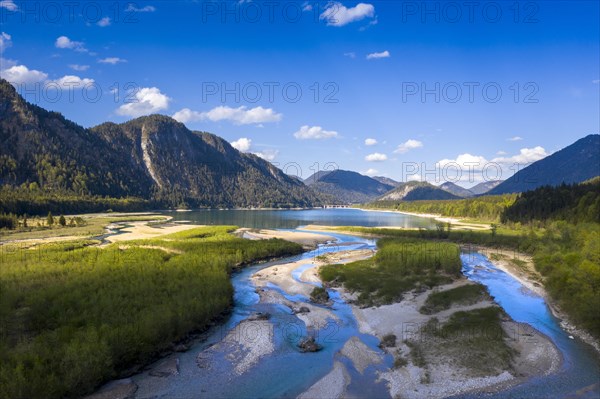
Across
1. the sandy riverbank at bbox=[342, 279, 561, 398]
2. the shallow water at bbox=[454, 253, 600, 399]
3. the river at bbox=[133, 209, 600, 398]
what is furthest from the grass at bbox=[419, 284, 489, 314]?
the river at bbox=[133, 209, 600, 398]

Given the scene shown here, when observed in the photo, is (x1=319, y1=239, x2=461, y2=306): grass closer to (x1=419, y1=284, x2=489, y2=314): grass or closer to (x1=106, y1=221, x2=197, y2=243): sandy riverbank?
(x1=419, y1=284, x2=489, y2=314): grass

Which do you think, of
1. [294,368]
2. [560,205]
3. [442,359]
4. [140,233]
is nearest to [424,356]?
[442,359]

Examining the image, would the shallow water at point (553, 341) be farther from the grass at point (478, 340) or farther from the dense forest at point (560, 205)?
the dense forest at point (560, 205)

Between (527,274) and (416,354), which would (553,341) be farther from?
(527,274)

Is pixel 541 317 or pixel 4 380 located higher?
pixel 4 380

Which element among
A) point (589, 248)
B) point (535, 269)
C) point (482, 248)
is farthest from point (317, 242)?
point (589, 248)

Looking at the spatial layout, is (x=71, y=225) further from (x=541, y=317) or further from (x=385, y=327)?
(x=541, y=317)
